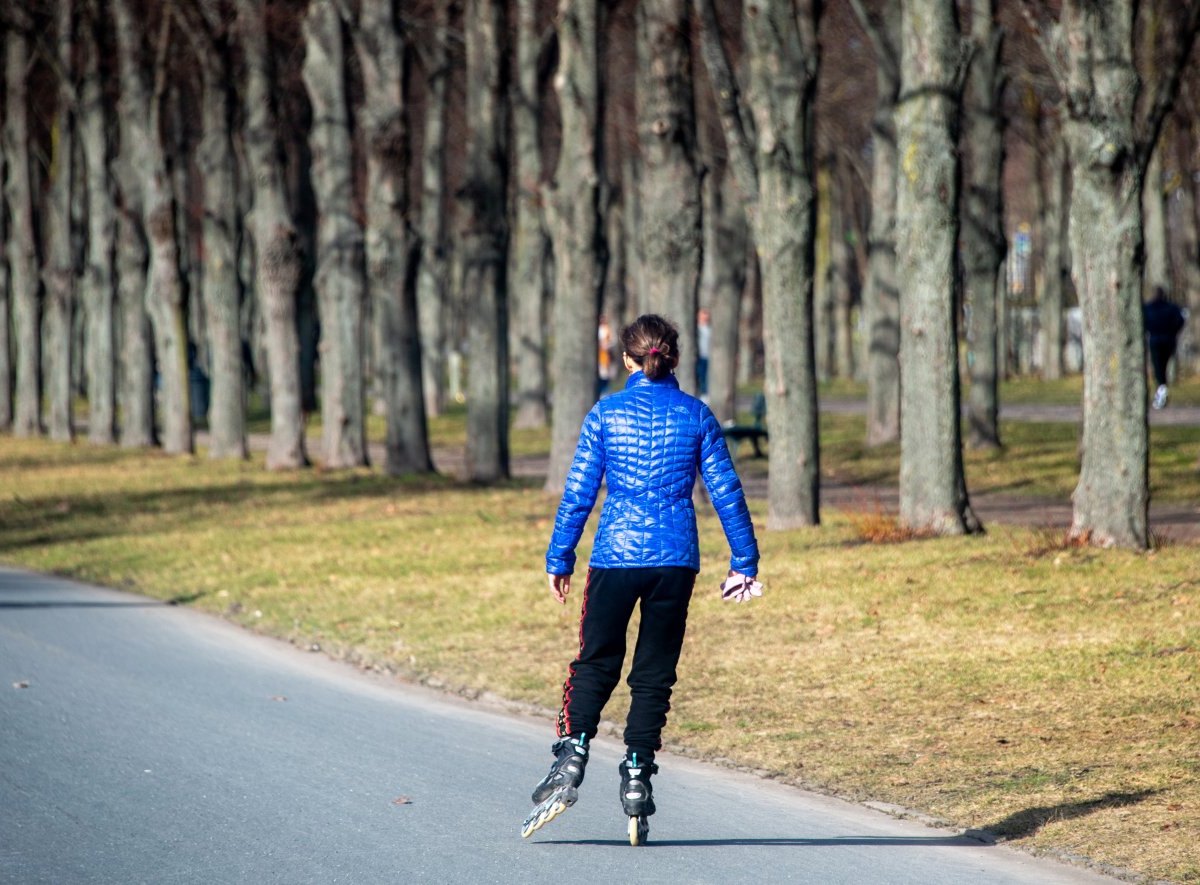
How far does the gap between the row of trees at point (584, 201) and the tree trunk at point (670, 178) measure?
0.03 m

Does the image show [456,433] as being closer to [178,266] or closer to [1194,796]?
[178,266]

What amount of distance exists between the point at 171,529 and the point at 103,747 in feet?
→ 36.2

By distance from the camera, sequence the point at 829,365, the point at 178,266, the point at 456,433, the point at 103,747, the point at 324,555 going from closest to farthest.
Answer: the point at 103,747 < the point at 324,555 < the point at 178,266 < the point at 456,433 < the point at 829,365

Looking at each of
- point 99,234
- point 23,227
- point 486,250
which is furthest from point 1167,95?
point 23,227

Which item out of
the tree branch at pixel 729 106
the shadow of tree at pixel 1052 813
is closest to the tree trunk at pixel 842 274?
the tree branch at pixel 729 106

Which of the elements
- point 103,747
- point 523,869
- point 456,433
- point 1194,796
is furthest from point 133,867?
point 456,433

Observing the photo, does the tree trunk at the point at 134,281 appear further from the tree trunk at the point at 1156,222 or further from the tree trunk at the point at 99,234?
the tree trunk at the point at 1156,222

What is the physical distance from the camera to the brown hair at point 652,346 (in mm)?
6766

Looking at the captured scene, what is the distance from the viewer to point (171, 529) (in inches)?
757

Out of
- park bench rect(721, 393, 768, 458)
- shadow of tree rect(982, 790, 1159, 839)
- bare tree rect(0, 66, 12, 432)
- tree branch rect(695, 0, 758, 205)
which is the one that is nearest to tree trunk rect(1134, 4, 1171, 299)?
park bench rect(721, 393, 768, 458)

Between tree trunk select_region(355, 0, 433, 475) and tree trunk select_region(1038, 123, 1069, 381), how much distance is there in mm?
18267

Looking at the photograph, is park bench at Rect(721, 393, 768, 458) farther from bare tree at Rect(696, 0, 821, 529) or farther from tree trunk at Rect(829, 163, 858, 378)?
tree trunk at Rect(829, 163, 858, 378)

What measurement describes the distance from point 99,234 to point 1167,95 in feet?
73.8

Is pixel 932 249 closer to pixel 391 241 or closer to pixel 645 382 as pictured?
pixel 645 382
